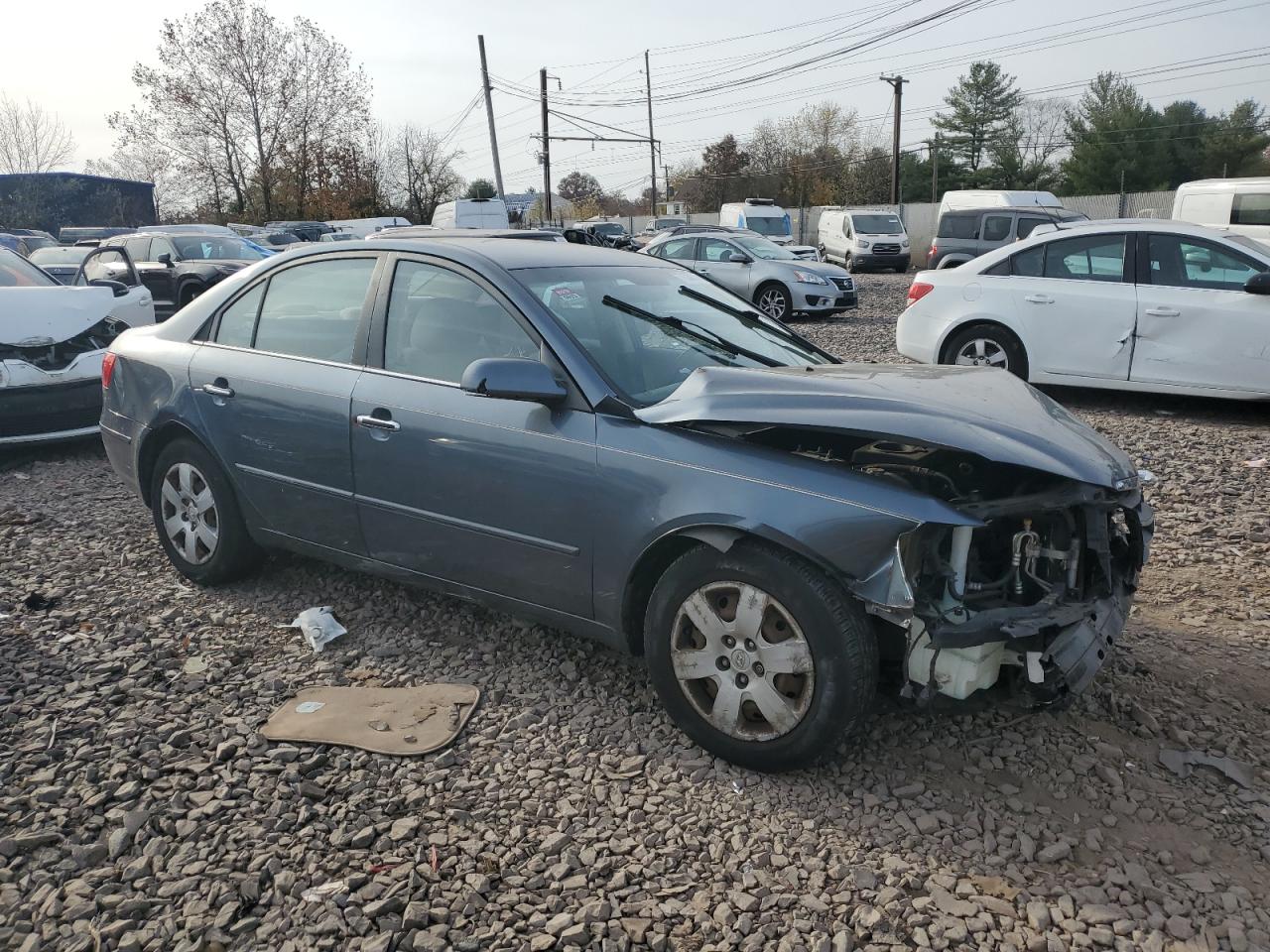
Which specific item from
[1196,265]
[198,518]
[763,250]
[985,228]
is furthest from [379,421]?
[985,228]

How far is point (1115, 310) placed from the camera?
795 cm

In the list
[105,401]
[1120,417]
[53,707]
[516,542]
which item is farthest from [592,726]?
[1120,417]

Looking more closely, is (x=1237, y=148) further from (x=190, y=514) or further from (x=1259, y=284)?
(x=190, y=514)

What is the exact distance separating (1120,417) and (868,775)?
620 centimetres

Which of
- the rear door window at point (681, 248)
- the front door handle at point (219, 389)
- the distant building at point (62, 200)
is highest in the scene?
the distant building at point (62, 200)

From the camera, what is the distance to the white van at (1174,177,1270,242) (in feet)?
49.9

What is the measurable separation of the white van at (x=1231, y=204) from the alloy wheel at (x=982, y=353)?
903cm

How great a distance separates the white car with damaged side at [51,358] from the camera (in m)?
6.80

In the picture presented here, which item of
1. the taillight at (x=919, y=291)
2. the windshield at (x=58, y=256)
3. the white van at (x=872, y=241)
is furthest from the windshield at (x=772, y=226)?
the taillight at (x=919, y=291)

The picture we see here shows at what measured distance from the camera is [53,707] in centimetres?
351

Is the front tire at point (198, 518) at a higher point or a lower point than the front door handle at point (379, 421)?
lower

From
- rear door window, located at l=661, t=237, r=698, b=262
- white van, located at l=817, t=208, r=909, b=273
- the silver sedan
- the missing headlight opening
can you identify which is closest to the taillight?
the missing headlight opening

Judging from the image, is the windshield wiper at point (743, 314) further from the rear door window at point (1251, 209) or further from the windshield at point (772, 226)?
the windshield at point (772, 226)

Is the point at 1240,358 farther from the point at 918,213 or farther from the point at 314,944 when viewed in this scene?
the point at 918,213
